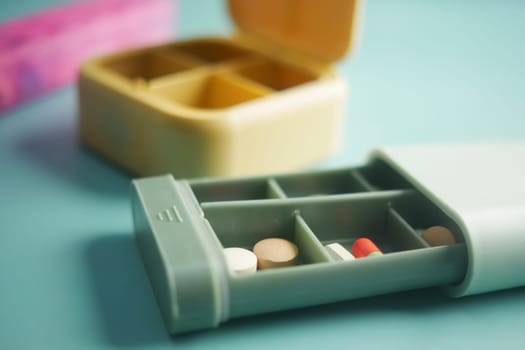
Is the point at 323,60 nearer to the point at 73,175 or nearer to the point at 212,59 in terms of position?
the point at 212,59

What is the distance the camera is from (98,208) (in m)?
1.11

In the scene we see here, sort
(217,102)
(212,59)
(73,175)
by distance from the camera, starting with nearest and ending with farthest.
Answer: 1. (73,175)
2. (217,102)
3. (212,59)

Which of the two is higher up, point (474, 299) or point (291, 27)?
point (291, 27)

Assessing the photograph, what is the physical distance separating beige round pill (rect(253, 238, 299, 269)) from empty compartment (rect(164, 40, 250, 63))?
2.10 feet

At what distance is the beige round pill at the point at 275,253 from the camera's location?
0.88 m

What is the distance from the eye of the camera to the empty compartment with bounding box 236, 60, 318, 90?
4.43ft

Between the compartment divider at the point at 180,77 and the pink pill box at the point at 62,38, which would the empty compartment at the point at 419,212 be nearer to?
the compartment divider at the point at 180,77

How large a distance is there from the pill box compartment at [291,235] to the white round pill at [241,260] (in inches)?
1.8

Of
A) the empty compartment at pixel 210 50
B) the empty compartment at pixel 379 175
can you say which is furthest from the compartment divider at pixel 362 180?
the empty compartment at pixel 210 50

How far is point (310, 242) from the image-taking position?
89 cm

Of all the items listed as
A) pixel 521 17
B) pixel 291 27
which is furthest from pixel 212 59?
pixel 521 17

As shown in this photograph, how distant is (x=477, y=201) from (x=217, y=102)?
0.60m

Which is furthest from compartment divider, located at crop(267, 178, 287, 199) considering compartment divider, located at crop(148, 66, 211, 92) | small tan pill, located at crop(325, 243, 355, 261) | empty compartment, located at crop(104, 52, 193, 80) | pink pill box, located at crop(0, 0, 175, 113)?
pink pill box, located at crop(0, 0, 175, 113)

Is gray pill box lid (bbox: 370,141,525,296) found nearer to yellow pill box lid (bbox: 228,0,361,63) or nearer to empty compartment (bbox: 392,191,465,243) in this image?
empty compartment (bbox: 392,191,465,243)
